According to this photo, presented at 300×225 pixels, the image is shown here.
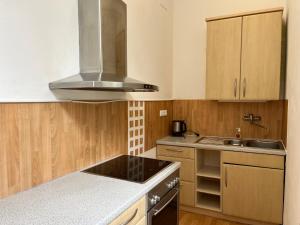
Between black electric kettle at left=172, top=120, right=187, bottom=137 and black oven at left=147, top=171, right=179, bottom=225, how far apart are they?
122 cm

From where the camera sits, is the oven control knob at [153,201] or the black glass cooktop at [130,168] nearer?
the oven control knob at [153,201]

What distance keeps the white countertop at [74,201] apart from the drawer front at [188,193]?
4.08 feet

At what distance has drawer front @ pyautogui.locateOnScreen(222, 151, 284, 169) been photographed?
2.15 metres

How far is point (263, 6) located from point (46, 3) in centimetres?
247

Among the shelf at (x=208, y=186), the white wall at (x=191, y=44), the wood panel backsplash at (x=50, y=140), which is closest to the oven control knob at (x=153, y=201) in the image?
the wood panel backsplash at (x=50, y=140)

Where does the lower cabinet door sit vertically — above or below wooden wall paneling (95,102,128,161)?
below

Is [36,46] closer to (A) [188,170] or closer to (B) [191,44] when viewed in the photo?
(A) [188,170]

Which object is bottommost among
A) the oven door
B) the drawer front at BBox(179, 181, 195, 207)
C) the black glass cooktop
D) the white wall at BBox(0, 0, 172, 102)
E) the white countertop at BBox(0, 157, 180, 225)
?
the drawer front at BBox(179, 181, 195, 207)

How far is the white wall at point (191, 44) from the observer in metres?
2.96

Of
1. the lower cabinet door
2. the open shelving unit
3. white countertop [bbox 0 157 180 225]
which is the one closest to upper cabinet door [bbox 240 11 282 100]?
the lower cabinet door

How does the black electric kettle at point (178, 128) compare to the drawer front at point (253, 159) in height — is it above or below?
above

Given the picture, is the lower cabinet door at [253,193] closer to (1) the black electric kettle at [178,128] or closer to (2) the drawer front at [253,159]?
(2) the drawer front at [253,159]

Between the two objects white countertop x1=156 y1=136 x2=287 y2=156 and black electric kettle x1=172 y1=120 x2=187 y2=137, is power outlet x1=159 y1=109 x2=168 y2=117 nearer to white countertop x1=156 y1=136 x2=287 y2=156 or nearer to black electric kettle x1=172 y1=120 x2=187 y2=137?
black electric kettle x1=172 y1=120 x2=187 y2=137

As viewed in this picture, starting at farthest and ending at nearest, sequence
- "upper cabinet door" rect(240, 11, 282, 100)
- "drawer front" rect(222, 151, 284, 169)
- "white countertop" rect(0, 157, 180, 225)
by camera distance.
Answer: "upper cabinet door" rect(240, 11, 282, 100), "drawer front" rect(222, 151, 284, 169), "white countertop" rect(0, 157, 180, 225)
